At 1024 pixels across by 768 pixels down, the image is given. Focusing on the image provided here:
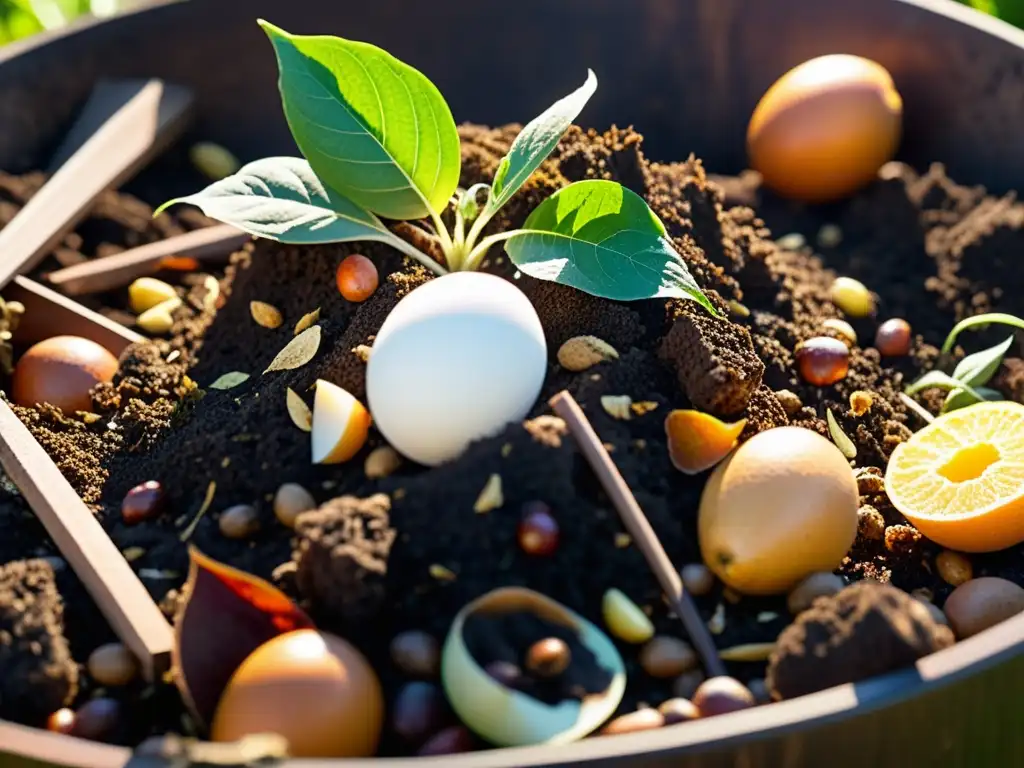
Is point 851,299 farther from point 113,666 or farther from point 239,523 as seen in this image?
point 113,666

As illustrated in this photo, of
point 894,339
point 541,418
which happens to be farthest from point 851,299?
point 541,418

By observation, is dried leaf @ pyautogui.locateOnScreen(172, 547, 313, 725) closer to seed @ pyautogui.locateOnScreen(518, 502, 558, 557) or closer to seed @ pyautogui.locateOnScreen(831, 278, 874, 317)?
seed @ pyautogui.locateOnScreen(518, 502, 558, 557)

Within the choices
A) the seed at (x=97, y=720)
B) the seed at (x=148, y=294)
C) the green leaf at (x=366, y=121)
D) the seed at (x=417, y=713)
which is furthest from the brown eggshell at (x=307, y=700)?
the seed at (x=148, y=294)

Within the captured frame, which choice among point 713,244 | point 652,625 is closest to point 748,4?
point 713,244

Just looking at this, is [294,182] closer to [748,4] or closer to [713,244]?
[713,244]

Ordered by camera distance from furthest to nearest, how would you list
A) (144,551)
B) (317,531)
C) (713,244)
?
(713,244) → (144,551) → (317,531)

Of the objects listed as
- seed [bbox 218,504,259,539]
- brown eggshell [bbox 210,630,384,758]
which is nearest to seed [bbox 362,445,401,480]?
seed [bbox 218,504,259,539]

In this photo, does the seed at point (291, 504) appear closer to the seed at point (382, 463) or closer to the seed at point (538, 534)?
the seed at point (382, 463)
